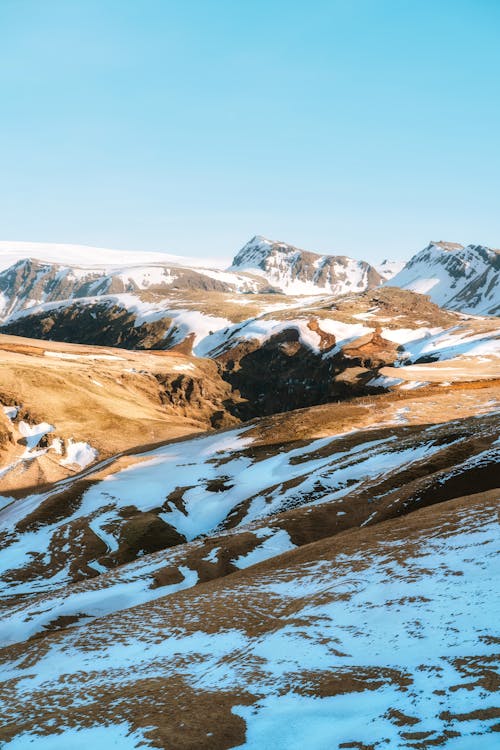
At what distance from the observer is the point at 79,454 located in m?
102

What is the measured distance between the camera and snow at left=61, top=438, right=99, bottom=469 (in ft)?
324

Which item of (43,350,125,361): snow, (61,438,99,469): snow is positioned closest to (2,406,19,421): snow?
(61,438,99,469): snow

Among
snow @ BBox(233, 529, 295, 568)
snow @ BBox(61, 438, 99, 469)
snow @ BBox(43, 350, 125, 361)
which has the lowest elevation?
snow @ BBox(61, 438, 99, 469)

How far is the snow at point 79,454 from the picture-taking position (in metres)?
98.7

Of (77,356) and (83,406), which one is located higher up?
(77,356)

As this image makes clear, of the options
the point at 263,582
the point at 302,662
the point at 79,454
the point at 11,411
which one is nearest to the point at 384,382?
the point at 79,454

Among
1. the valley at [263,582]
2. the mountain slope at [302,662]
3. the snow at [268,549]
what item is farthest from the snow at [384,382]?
the mountain slope at [302,662]

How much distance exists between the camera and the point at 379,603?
2181cm

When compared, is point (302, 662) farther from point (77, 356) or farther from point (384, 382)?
point (77, 356)

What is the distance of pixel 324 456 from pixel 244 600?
39.0 meters

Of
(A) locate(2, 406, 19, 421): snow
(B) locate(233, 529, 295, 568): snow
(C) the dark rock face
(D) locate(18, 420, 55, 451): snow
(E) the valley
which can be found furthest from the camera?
(C) the dark rock face

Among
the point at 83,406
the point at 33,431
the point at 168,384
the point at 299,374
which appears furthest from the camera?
the point at 299,374

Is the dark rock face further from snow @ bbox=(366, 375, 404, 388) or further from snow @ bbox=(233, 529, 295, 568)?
snow @ bbox=(233, 529, 295, 568)

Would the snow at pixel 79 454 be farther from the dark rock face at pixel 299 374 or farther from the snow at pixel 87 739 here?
the snow at pixel 87 739
